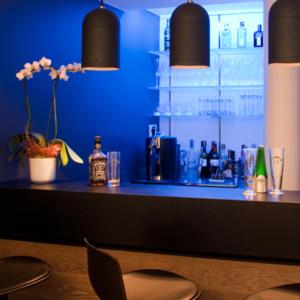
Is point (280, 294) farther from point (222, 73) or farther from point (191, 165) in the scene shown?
point (222, 73)

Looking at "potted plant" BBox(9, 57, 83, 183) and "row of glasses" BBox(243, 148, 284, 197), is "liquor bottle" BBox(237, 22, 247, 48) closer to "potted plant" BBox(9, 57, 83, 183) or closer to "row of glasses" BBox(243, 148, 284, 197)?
"potted plant" BBox(9, 57, 83, 183)

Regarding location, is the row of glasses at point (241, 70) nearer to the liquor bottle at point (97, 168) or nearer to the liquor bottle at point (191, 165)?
the liquor bottle at point (191, 165)

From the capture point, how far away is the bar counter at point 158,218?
2.18 m

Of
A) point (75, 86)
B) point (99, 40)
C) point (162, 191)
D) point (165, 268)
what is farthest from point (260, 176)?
point (75, 86)

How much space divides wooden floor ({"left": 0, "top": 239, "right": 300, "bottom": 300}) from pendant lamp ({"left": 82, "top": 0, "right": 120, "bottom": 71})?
Answer: 86 cm

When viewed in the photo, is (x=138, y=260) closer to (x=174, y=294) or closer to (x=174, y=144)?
(x=174, y=294)

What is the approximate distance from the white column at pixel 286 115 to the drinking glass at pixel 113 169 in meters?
1.42

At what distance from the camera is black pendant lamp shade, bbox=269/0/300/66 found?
2096 millimetres

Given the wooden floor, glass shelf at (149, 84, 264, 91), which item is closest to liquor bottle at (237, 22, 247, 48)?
glass shelf at (149, 84, 264, 91)

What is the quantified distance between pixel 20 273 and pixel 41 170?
847mm

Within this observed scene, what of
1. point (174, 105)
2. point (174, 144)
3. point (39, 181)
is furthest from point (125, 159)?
point (39, 181)

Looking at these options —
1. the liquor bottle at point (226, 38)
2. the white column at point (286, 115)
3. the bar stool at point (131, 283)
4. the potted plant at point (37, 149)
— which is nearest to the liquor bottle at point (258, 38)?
the liquor bottle at point (226, 38)

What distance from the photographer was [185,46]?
2.25m

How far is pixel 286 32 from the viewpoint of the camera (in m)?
2.10
